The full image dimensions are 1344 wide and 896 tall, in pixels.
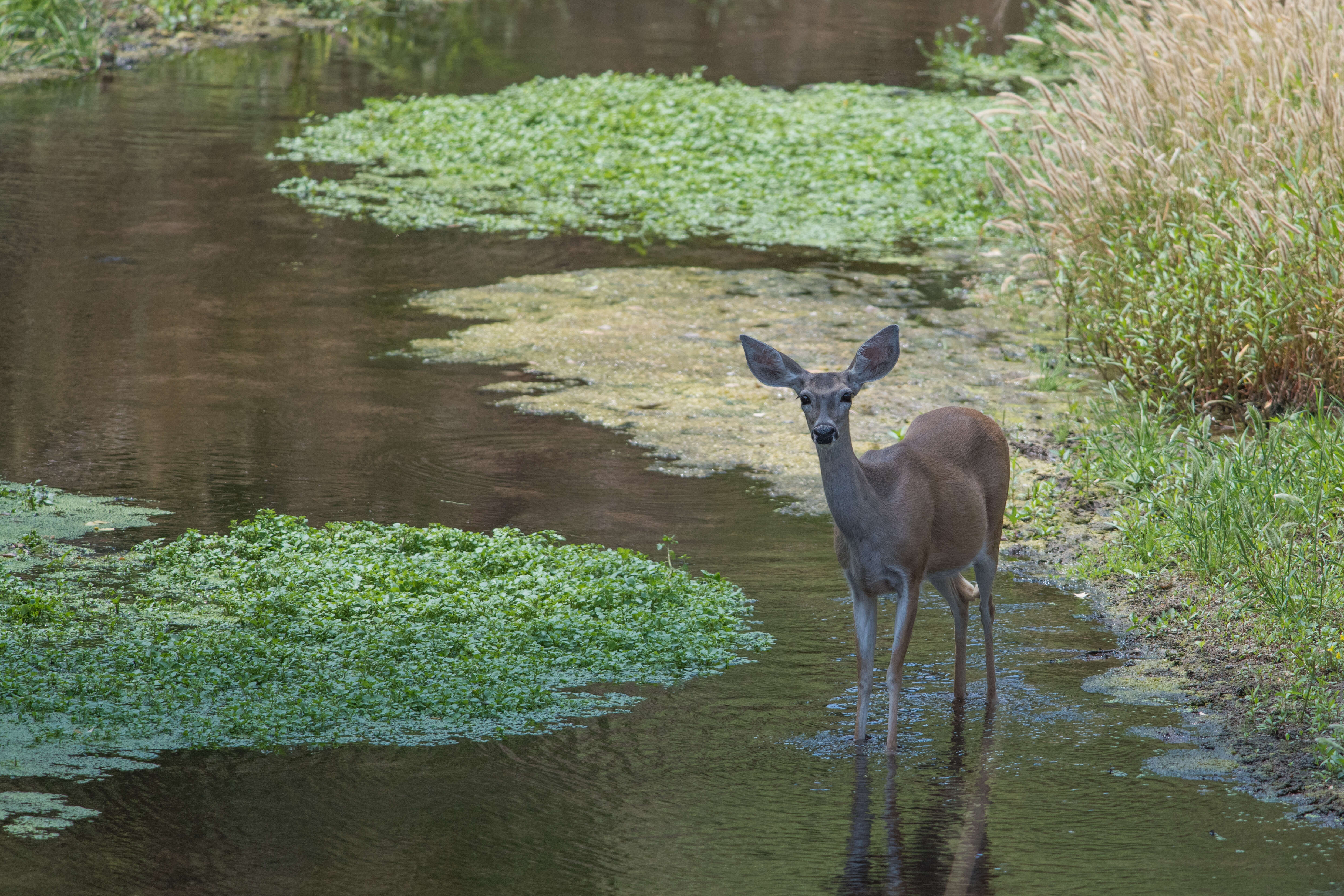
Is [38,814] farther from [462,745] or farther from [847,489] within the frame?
[847,489]

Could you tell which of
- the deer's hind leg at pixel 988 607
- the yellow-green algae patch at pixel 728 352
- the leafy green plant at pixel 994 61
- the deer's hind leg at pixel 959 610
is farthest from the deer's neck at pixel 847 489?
the leafy green plant at pixel 994 61

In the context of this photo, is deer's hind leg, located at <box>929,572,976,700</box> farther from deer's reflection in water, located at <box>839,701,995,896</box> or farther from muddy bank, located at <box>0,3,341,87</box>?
muddy bank, located at <box>0,3,341,87</box>

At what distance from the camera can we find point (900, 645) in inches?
237

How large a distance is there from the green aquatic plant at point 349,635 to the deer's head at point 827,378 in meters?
1.40

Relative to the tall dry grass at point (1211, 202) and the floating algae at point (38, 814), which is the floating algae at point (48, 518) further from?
the tall dry grass at point (1211, 202)

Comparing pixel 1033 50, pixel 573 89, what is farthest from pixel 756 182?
pixel 1033 50

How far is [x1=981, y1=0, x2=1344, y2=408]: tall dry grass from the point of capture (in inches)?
366

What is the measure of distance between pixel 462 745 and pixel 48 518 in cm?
325

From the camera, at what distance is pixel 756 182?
54.9 ft

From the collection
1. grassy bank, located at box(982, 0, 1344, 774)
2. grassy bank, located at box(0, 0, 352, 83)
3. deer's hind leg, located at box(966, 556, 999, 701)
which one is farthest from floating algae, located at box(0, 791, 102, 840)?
grassy bank, located at box(0, 0, 352, 83)

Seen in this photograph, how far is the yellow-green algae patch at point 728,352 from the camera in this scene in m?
9.83

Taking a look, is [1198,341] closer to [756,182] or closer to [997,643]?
[997,643]

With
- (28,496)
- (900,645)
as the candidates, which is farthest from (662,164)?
(900,645)

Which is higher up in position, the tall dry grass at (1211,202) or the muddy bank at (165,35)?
the muddy bank at (165,35)
